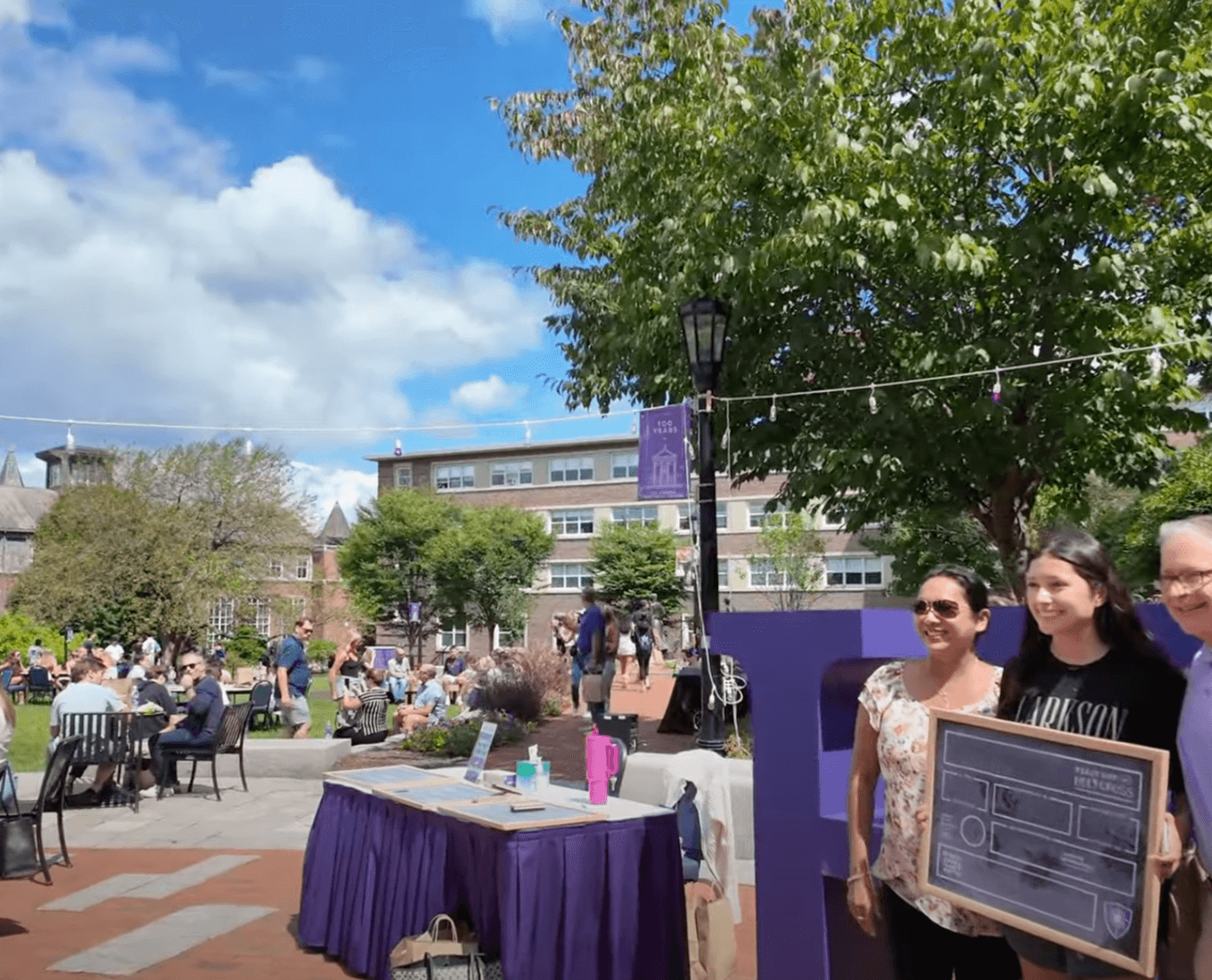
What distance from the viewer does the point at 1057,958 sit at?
2.71 m

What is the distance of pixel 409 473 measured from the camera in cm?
7019

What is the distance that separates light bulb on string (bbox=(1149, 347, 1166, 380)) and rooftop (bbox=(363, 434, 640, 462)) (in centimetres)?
5146

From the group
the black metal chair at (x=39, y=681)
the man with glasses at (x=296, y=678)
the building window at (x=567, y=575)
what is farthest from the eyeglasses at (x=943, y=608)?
the building window at (x=567, y=575)

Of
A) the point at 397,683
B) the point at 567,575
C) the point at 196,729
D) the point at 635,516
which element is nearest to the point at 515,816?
the point at 196,729

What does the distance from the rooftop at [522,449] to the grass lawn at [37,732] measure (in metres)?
37.6

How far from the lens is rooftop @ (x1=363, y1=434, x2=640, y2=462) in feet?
208

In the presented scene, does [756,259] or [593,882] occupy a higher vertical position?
[756,259]

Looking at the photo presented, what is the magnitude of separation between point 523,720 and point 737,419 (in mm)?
5479

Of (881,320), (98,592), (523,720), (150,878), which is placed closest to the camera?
(150,878)

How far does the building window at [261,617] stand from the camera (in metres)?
42.5

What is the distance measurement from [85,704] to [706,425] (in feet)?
20.0

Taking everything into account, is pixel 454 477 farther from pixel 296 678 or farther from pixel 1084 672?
pixel 1084 672

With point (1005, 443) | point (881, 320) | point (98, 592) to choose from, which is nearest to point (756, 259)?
point (881, 320)

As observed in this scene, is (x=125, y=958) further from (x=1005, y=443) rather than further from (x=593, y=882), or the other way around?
(x=1005, y=443)
